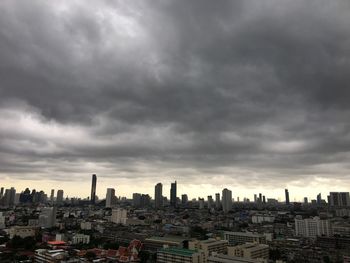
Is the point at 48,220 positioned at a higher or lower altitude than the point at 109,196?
lower

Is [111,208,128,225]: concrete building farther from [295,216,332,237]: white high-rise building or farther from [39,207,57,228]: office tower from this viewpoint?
[295,216,332,237]: white high-rise building

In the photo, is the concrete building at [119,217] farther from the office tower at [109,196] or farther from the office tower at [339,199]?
the office tower at [339,199]

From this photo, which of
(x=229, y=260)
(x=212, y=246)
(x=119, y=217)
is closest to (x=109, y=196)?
(x=119, y=217)

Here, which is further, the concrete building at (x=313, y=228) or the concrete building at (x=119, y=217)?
the concrete building at (x=119, y=217)

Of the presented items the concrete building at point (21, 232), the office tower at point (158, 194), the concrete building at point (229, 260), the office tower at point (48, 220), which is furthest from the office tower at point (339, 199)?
the concrete building at point (21, 232)

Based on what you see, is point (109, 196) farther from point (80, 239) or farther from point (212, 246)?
point (212, 246)
